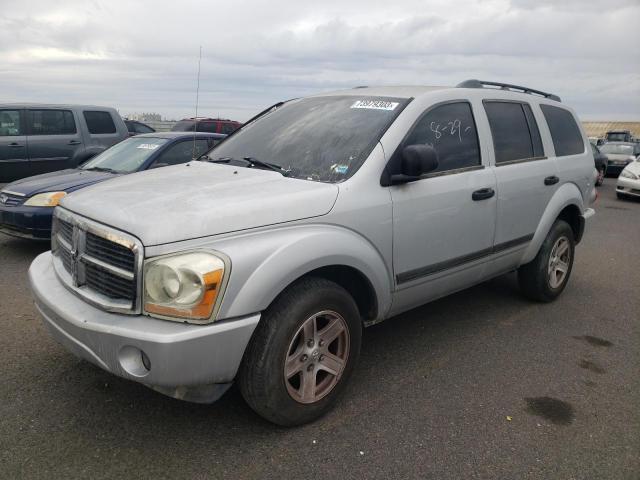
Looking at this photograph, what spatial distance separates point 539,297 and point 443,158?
6.87 ft

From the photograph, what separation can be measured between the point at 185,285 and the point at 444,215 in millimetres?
1853

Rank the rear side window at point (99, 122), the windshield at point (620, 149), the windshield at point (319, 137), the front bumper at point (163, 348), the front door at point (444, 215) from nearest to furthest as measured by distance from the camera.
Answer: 1. the front bumper at point (163, 348)
2. the windshield at point (319, 137)
3. the front door at point (444, 215)
4. the rear side window at point (99, 122)
5. the windshield at point (620, 149)

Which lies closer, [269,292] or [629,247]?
[269,292]

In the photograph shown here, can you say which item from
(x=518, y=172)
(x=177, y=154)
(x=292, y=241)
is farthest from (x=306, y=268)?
(x=177, y=154)

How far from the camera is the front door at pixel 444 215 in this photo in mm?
3273

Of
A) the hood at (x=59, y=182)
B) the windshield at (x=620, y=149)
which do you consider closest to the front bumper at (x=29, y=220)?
the hood at (x=59, y=182)

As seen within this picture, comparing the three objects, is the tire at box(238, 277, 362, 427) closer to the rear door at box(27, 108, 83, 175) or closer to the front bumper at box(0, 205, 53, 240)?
the front bumper at box(0, 205, 53, 240)

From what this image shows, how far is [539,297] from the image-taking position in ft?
16.1

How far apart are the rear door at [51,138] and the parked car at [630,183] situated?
1299cm

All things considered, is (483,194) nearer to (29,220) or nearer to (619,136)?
(29,220)

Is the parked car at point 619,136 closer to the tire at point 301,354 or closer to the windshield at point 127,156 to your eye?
the windshield at point 127,156

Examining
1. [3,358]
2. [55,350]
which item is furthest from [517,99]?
[3,358]

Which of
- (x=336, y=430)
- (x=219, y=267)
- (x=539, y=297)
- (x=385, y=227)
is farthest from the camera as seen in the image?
(x=539, y=297)

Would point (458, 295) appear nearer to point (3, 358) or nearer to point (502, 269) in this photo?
point (502, 269)
